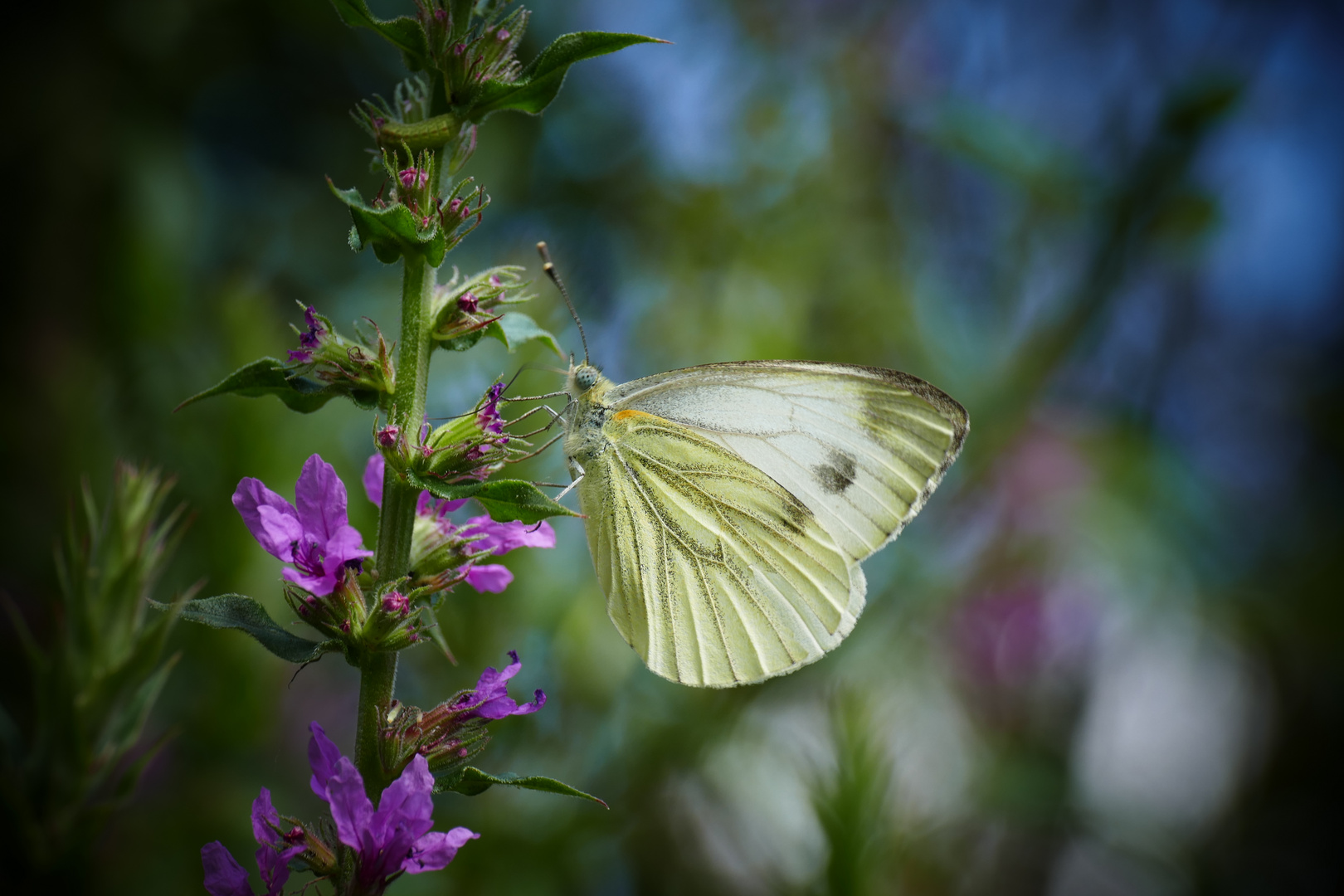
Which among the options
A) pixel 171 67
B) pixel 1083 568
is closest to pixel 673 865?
pixel 1083 568

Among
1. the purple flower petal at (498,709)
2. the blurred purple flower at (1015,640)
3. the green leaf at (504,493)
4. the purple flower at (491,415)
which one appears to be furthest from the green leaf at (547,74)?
the blurred purple flower at (1015,640)

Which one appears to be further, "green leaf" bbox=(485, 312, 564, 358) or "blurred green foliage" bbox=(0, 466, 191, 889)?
"green leaf" bbox=(485, 312, 564, 358)

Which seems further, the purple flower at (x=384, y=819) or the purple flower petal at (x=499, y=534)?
the purple flower petal at (x=499, y=534)

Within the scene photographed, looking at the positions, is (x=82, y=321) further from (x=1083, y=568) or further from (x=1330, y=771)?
(x=1330, y=771)

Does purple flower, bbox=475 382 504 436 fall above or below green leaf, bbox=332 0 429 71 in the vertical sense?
below

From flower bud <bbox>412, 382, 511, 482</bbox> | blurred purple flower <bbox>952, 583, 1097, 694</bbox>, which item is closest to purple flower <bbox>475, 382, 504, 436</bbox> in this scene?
flower bud <bbox>412, 382, 511, 482</bbox>

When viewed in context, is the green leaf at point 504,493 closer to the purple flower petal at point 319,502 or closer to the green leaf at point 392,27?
the purple flower petal at point 319,502

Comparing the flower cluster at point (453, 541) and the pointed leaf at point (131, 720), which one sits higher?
the flower cluster at point (453, 541)

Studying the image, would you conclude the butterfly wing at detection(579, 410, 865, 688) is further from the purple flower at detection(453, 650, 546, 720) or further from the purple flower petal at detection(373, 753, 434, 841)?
the purple flower petal at detection(373, 753, 434, 841)
